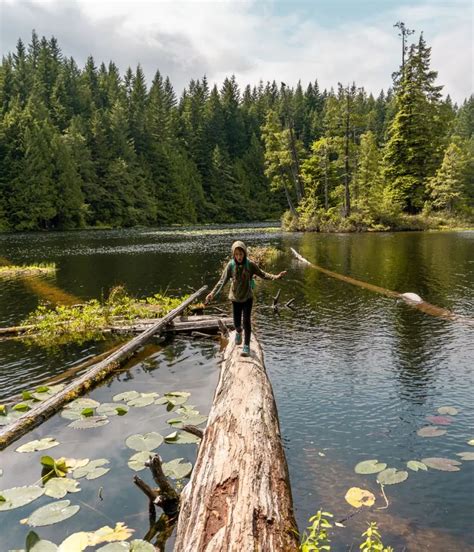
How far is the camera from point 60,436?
803 cm

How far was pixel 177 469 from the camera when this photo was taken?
6738mm

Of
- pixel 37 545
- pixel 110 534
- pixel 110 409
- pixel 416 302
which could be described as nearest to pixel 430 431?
pixel 110 534

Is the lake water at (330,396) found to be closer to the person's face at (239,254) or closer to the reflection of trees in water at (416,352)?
the reflection of trees in water at (416,352)

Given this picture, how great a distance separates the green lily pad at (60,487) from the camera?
618 cm

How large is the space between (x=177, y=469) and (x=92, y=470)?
1.26 meters

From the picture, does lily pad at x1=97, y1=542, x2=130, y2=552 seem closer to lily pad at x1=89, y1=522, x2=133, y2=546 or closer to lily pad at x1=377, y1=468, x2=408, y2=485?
lily pad at x1=89, y1=522, x2=133, y2=546

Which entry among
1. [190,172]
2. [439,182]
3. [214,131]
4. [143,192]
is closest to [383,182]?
[439,182]

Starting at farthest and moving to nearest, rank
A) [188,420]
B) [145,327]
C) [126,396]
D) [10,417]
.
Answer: [145,327] < [126,396] < [10,417] < [188,420]

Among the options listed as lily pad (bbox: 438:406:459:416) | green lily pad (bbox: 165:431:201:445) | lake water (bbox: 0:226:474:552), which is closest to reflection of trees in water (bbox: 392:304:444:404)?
lake water (bbox: 0:226:474:552)

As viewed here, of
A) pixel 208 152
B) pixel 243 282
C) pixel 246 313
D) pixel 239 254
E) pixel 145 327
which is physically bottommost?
pixel 145 327

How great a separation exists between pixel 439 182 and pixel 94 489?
61.6 meters

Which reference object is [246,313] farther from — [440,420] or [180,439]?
[440,420]

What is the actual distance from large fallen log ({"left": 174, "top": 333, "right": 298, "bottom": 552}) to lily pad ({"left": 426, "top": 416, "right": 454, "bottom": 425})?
3040 mm

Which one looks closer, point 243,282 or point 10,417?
point 10,417
